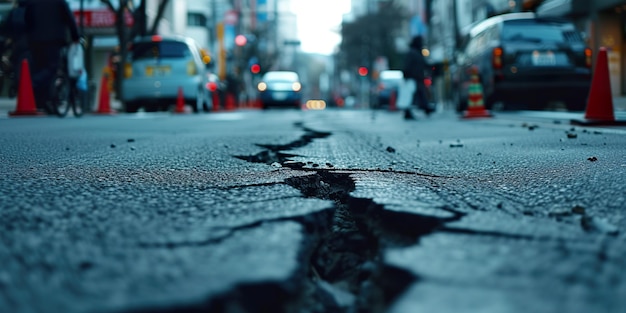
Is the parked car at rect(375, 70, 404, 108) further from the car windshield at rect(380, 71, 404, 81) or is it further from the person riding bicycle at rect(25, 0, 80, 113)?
the person riding bicycle at rect(25, 0, 80, 113)

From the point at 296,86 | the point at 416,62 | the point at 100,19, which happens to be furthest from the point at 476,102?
the point at 100,19

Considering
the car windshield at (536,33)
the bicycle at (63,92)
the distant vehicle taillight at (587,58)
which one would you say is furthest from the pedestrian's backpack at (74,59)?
the distant vehicle taillight at (587,58)

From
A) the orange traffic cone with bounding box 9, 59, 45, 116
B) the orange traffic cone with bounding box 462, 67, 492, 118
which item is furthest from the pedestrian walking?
the orange traffic cone with bounding box 9, 59, 45, 116

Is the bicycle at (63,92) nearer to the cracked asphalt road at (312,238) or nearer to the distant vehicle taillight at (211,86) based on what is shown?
the distant vehicle taillight at (211,86)

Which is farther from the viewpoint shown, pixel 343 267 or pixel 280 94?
pixel 280 94

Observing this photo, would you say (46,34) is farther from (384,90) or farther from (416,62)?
(384,90)

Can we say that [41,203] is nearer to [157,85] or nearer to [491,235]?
[491,235]
